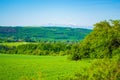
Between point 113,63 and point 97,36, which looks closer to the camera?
point 113,63

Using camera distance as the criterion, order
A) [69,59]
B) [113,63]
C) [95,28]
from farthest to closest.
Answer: [69,59] < [95,28] < [113,63]

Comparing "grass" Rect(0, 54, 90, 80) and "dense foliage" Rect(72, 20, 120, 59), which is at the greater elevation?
"dense foliage" Rect(72, 20, 120, 59)

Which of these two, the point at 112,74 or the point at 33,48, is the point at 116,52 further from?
the point at 33,48

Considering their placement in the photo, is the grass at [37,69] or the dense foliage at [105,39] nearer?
the grass at [37,69]

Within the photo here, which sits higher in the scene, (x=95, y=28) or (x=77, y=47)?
(x=95, y=28)

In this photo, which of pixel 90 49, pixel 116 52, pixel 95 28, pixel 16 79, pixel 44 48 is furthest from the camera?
pixel 44 48

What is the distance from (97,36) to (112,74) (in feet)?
153

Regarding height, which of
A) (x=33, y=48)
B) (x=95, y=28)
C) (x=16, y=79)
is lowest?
(x=33, y=48)

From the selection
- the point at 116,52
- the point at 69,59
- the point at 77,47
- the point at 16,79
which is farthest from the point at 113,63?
the point at 69,59

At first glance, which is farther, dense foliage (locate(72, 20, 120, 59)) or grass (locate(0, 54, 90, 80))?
dense foliage (locate(72, 20, 120, 59))

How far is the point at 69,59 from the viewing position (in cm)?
6975

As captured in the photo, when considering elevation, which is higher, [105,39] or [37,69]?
[105,39]

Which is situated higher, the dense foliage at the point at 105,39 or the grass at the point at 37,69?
the dense foliage at the point at 105,39

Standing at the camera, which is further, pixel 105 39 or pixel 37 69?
pixel 105 39
